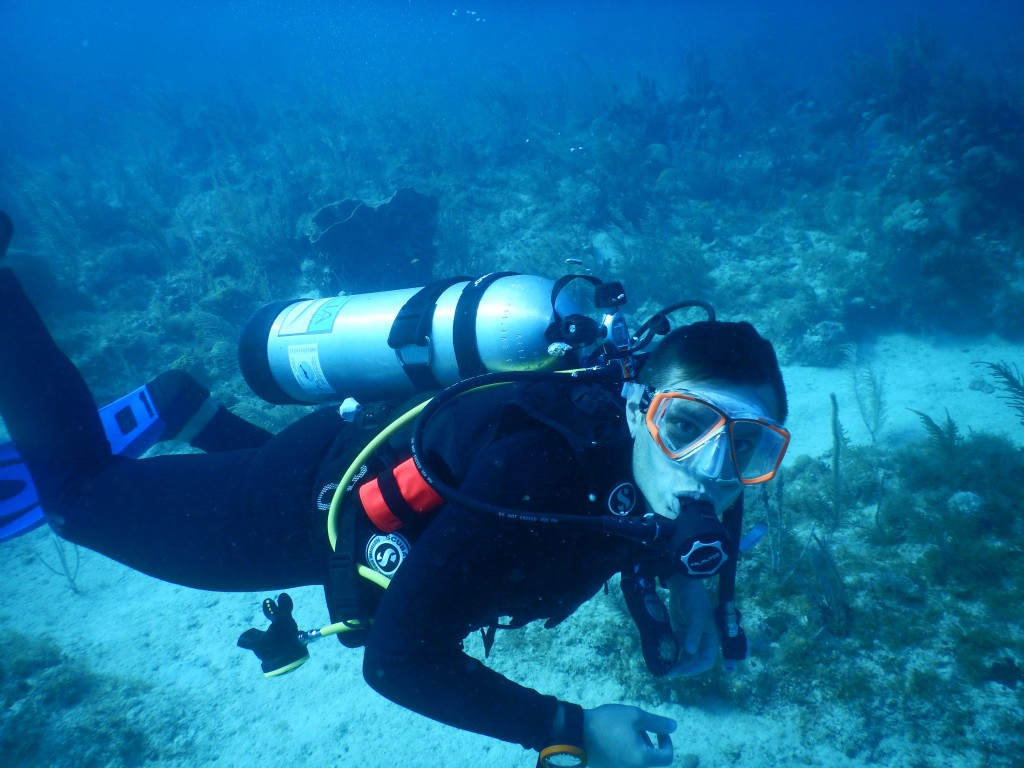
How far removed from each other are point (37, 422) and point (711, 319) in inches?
132

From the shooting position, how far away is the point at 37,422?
2.58 m

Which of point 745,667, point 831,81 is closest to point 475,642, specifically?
point 745,667

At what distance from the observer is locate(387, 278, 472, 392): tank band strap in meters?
2.79

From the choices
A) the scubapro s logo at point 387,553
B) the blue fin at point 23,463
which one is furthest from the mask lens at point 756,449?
the blue fin at point 23,463

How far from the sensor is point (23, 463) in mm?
3086

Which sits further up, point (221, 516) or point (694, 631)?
point (221, 516)

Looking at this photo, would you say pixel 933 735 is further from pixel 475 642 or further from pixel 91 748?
pixel 91 748

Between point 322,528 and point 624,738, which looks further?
point 322,528

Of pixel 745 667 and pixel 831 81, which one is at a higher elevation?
pixel 831 81

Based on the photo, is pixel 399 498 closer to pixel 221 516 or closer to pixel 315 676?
pixel 221 516

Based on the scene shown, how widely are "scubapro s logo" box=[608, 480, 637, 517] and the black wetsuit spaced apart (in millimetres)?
79

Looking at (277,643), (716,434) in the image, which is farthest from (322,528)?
(716,434)

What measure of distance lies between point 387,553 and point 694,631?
4.39 ft

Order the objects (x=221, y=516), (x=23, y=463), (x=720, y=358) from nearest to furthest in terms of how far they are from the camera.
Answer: (x=720, y=358) < (x=221, y=516) < (x=23, y=463)
